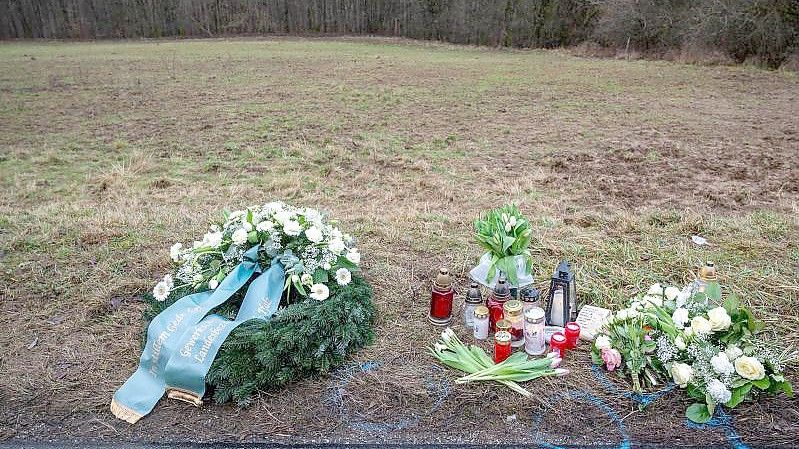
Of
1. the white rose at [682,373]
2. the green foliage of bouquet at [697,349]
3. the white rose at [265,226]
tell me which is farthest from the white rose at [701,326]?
the white rose at [265,226]

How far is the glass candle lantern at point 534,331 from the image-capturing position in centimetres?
238

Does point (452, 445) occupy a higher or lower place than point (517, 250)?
lower

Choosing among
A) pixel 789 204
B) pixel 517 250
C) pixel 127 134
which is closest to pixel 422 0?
pixel 127 134

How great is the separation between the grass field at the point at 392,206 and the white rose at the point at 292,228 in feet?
1.81

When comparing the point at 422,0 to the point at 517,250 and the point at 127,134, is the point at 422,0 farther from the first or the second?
the point at 517,250

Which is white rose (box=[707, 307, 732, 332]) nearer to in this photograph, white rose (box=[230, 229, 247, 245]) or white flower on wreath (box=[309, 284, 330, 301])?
white flower on wreath (box=[309, 284, 330, 301])

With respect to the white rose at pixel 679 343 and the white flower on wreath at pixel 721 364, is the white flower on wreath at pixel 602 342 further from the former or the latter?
the white flower on wreath at pixel 721 364

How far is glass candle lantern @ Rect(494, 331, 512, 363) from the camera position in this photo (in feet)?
7.65

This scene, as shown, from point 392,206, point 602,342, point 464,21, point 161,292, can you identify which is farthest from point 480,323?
point 464,21

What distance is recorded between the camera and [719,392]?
2.06m

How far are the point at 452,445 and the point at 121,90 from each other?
956 centimetres

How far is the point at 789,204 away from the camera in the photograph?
4328mm

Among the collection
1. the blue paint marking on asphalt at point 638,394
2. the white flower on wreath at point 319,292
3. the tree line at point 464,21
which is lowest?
the blue paint marking on asphalt at point 638,394

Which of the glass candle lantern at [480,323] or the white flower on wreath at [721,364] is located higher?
A: the white flower on wreath at [721,364]
